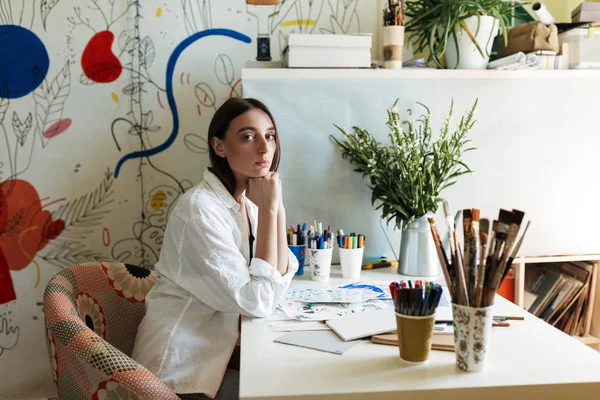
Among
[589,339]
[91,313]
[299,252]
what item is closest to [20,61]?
[91,313]

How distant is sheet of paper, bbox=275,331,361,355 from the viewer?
110 cm

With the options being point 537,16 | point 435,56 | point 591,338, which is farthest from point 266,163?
point 591,338

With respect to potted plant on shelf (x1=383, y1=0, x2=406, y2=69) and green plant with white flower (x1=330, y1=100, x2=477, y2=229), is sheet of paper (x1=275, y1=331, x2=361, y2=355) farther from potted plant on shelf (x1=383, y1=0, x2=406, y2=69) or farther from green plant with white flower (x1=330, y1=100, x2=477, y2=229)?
potted plant on shelf (x1=383, y1=0, x2=406, y2=69)

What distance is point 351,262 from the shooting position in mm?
1648

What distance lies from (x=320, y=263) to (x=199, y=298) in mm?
422

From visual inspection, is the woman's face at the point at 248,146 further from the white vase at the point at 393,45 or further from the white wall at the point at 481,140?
the white vase at the point at 393,45

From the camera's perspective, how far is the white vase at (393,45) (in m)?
1.84

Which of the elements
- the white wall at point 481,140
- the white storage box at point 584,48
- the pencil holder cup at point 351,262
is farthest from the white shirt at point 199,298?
the white storage box at point 584,48

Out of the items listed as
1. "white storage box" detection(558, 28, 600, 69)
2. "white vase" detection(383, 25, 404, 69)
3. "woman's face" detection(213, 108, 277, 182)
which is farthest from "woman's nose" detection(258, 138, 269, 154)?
"white storage box" detection(558, 28, 600, 69)

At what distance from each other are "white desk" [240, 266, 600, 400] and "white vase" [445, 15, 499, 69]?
1.00 m

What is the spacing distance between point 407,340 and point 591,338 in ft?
4.12

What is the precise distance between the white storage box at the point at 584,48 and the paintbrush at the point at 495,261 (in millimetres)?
1196

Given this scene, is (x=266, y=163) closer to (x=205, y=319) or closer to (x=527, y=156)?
(x=205, y=319)

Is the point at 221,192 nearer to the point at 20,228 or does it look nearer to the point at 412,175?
the point at 412,175
